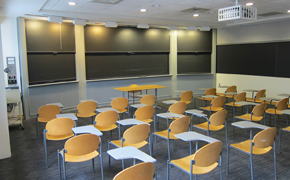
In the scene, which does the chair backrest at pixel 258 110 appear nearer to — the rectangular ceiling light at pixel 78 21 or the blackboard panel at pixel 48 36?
the rectangular ceiling light at pixel 78 21

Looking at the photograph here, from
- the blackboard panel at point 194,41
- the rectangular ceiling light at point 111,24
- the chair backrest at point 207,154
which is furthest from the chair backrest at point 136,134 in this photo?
the blackboard panel at point 194,41

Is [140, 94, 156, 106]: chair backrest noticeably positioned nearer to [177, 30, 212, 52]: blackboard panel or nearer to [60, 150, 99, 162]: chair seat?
[60, 150, 99, 162]: chair seat

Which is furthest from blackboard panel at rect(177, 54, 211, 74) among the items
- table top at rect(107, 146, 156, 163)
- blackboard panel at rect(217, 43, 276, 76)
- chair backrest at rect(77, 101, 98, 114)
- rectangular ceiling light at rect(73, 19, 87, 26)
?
table top at rect(107, 146, 156, 163)

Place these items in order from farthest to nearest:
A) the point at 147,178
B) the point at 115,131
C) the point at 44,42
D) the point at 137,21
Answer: the point at 137,21, the point at 44,42, the point at 115,131, the point at 147,178

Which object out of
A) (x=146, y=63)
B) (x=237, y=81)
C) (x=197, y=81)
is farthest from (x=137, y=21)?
(x=237, y=81)

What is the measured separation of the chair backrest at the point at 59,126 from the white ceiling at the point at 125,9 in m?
3.10

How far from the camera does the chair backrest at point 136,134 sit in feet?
11.3

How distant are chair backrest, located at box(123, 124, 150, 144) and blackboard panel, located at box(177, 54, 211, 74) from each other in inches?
306

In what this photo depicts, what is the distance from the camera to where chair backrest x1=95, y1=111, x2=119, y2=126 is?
4.44m

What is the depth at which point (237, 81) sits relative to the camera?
35.5 ft

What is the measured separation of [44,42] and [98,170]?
541 centimetres

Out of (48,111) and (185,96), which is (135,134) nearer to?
(48,111)

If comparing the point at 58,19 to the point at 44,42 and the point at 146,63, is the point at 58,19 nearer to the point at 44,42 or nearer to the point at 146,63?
the point at 44,42

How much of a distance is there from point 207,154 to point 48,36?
688cm
